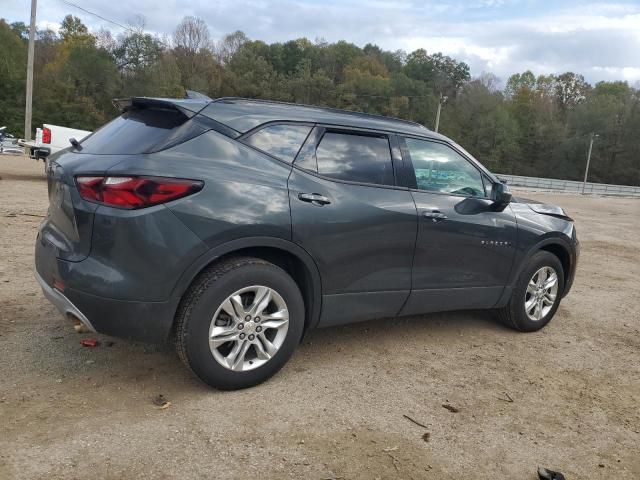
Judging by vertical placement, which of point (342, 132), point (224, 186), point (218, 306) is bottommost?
point (218, 306)

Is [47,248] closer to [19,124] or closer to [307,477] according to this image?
[307,477]

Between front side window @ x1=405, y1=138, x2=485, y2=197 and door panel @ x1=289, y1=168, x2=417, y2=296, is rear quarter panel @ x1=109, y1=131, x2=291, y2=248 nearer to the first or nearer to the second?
door panel @ x1=289, y1=168, x2=417, y2=296

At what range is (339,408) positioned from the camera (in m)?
3.31

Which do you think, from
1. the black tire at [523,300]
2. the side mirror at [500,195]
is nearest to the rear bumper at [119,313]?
the side mirror at [500,195]

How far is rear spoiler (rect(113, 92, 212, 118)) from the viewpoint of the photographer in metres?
3.41

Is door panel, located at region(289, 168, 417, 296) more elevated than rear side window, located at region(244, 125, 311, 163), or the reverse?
rear side window, located at region(244, 125, 311, 163)

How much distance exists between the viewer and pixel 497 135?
83938 millimetres

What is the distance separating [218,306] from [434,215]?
1.75 metres

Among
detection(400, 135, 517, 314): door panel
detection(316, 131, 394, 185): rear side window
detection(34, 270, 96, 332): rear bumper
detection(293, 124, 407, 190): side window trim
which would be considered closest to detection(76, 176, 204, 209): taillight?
detection(34, 270, 96, 332): rear bumper

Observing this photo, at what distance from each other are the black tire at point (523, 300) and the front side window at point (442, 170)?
85cm

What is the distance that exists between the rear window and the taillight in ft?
0.81

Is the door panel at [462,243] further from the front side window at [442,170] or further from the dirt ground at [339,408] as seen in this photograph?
the dirt ground at [339,408]

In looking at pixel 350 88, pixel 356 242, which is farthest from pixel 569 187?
pixel 356 242

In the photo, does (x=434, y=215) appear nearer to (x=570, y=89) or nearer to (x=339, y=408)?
(x=339, y=408)
